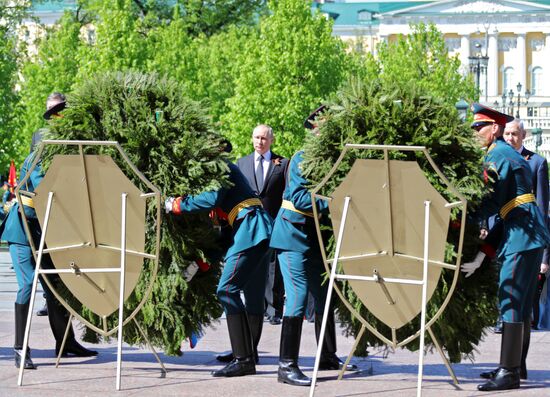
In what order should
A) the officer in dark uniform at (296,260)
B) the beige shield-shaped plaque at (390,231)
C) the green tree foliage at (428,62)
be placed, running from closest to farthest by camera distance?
the beige shield-shaped plaque at (390,231) < the officer in dark uniform at (296,260) < the green tree foliage at (428,62)

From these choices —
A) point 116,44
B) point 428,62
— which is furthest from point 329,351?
point 428,62

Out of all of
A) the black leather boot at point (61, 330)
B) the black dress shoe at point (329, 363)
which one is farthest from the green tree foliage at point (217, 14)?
the black dress shoe at point (329, 363)

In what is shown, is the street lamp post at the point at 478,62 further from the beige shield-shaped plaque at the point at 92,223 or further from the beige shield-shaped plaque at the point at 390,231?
the beige shield-shaped plaque at the point at 390,231

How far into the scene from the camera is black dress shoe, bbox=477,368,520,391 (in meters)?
8.25

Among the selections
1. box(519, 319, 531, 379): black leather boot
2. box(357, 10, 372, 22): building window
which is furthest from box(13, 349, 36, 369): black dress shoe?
box(357, 10, 372, 22): building window

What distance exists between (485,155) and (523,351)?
1.49 metres

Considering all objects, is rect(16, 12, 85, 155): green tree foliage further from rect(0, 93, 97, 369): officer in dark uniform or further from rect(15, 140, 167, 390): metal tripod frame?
rect(15, 140, 167, 390): metal tripod frame

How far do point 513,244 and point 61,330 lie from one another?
360 cm

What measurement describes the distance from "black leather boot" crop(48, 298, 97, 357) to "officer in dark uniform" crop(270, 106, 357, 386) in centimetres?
198

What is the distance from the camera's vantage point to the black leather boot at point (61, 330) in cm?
974

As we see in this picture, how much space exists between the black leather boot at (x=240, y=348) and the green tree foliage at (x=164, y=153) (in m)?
0.34

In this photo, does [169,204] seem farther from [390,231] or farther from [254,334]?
[390,231]

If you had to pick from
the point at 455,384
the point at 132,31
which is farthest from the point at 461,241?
the point at 132,31

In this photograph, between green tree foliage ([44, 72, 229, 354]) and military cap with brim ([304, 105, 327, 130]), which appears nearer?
military cap with brim ([304, 105, 327, 130])
